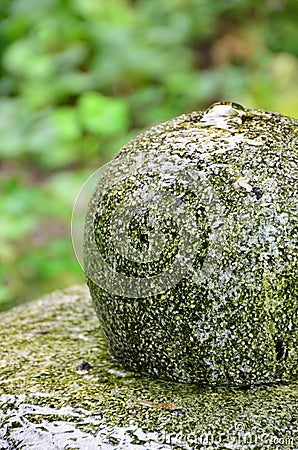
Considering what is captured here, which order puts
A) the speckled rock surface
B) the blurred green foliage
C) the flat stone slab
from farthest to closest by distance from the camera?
the blurred green foliage < the speckled rock surface < the flat stone slab

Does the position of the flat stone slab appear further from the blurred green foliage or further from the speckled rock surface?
the blurred green foliage

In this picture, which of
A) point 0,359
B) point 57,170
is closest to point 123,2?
point 57,170

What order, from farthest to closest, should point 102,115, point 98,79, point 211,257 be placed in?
1. point 98,79
2. point 102,115
3. point 211,257

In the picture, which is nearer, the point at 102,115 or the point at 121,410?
the point at 121,410

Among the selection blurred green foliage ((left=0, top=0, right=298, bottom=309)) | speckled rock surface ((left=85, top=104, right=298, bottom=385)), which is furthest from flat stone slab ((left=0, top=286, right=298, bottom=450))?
blurred green foliage ((left=0, top=0, right=298, bottom=309))

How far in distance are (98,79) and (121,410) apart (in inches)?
215

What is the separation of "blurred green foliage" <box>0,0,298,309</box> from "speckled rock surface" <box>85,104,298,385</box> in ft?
9.42

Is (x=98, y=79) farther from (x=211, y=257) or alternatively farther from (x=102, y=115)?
(x=211, y=257)

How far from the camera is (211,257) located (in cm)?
207

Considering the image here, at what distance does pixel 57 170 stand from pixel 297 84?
9.40 ft

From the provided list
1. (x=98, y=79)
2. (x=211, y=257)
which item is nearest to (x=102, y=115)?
(x=98, y=79)

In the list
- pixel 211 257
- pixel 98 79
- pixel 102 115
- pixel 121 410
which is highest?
pixel 98 79

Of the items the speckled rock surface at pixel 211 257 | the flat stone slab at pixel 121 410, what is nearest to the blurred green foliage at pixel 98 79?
the flat stone slab at pixel 121 410

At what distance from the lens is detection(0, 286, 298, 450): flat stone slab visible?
6.42 feet
